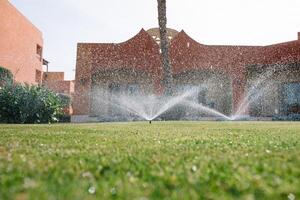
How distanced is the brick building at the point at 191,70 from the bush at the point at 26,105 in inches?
182

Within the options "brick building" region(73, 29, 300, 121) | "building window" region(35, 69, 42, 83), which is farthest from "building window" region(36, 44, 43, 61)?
"brick building" region(73, 29, 300, 121)

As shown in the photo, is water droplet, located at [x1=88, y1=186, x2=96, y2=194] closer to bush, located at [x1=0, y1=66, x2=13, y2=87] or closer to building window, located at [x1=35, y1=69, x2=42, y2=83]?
bush, located at [x1=0, y1=66, x2=13, y2=87]

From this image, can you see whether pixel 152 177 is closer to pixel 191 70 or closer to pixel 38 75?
pixel 191 70

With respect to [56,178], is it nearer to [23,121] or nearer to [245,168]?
[245,168]

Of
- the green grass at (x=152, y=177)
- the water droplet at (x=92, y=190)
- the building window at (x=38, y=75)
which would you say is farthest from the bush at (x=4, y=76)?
the water droplet at (x=92, y=190)

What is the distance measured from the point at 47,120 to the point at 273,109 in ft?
46.4

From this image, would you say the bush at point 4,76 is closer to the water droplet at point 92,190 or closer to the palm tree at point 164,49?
A: the palm tree at point 164,49

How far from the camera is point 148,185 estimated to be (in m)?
2.24

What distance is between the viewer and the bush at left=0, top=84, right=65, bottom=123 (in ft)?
62.5

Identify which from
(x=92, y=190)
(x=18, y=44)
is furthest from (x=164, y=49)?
(x=92, y=190)

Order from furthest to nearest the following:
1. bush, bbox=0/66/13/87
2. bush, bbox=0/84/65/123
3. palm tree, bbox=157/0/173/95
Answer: bush, bbox=0/66/13/87, palm tree, bbox=157/0/173/95, bush, bbox=0/84/65/123

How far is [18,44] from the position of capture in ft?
97.9

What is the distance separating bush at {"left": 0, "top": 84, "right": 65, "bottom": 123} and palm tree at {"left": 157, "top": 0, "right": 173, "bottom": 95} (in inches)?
246

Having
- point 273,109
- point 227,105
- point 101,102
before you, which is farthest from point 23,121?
point 273,109
